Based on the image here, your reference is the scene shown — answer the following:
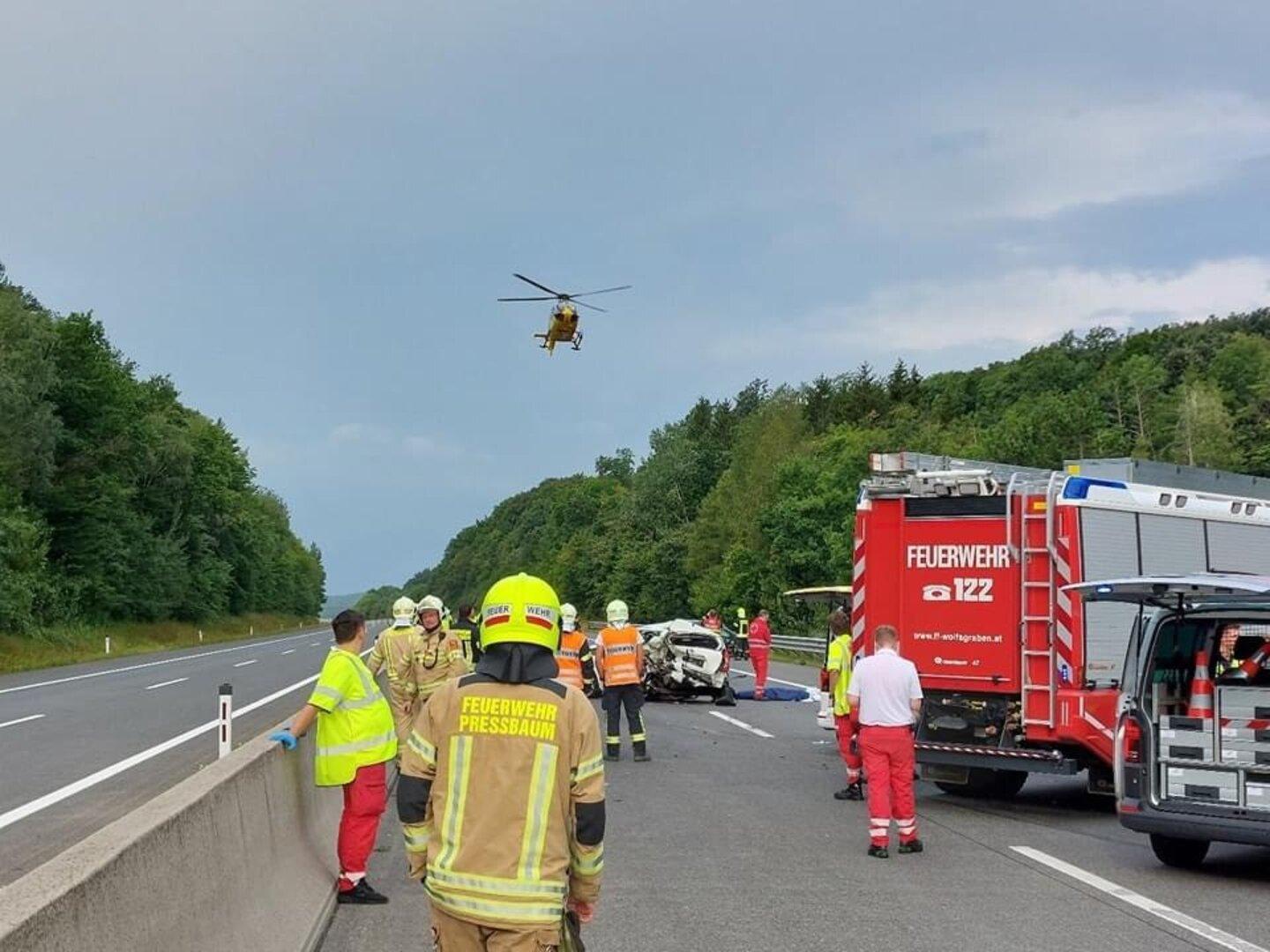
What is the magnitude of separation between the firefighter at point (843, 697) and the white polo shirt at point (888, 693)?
207cm

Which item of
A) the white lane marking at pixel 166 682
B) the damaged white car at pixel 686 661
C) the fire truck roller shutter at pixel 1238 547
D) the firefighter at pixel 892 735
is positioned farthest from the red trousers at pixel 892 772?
the white lane marking at pixel 166 682

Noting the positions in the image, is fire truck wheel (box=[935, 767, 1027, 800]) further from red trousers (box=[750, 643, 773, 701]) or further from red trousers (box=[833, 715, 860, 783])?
red trousers (box=[750, 643, 773, 701])

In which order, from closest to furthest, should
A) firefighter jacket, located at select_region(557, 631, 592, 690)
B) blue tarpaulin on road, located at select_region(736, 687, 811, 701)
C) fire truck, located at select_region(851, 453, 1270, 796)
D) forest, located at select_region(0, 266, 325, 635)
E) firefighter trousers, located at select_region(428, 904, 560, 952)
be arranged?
firefighter trousers, located at select_region(428, 904, 560, 952) < fire truck, located at select_region(851, 453, 1270, 796) < firefighter jacket, located at select_region(557, 631, 592, 690) < blue tarpaulin on road, located at select_region(736, 687, 811, 701) < forest, located at select_region(0, 266, 325, 635)

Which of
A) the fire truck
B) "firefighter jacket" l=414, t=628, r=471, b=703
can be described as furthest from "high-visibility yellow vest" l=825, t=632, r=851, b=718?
"firefighter jacket" l=414, t=628, r=471, b=703

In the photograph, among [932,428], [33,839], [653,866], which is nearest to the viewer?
[653,866]

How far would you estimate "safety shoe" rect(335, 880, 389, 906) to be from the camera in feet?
26.7

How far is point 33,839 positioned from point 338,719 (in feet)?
14.9

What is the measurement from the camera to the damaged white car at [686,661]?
2481cm

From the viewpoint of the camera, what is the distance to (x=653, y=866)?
375 inches

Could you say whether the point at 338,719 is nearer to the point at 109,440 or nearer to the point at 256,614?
the point at 109,440

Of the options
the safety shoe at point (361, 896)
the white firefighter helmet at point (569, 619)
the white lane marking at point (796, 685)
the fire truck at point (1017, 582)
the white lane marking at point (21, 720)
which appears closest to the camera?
the safety shoe at point (361, 896)

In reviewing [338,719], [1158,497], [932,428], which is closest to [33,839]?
[338,719]

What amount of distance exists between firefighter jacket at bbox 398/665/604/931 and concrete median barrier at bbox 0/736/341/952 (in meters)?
0.96

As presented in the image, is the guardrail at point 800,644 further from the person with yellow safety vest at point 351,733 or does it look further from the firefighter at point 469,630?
the person with yellow safety vest at point 351,733
